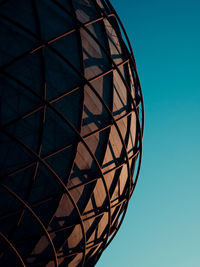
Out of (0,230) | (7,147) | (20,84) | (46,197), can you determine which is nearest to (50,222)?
(46,197)

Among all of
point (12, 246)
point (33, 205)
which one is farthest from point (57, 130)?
point (12, 246)

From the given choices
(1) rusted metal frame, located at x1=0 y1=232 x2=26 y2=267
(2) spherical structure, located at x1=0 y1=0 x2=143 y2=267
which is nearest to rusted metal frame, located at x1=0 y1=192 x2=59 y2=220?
(2) spherical structure, located at x1=0 y1=0 x2=143 y2=267

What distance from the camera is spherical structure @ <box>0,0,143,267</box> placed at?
445 inches

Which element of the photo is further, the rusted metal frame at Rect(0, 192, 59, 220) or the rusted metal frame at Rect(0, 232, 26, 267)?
the rusted metal frame at Rect(0, 192, 59, 220)

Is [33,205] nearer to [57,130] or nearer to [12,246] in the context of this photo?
[12,246]

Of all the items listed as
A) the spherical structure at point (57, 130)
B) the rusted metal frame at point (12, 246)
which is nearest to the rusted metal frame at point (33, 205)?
the spherical structure at point (57, 130)

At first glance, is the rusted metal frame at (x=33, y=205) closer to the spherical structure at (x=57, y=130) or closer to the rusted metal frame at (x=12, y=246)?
the spherical structure at (x=57, y=130)

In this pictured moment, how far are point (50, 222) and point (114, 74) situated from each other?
7.16 metres

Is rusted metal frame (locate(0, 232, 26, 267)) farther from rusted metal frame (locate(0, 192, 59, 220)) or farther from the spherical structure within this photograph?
rusted metal frame (locate(0, 192, 59, 220))

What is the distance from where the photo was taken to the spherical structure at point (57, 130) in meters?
11.3

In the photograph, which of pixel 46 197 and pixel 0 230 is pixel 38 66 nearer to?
pixel 46 197

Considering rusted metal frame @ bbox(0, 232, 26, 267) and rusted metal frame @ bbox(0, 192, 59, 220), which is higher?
rusted metal frame @ bbox(0, 192, 59, 220)

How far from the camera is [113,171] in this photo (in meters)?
14.2

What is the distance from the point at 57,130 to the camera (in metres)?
12.1
